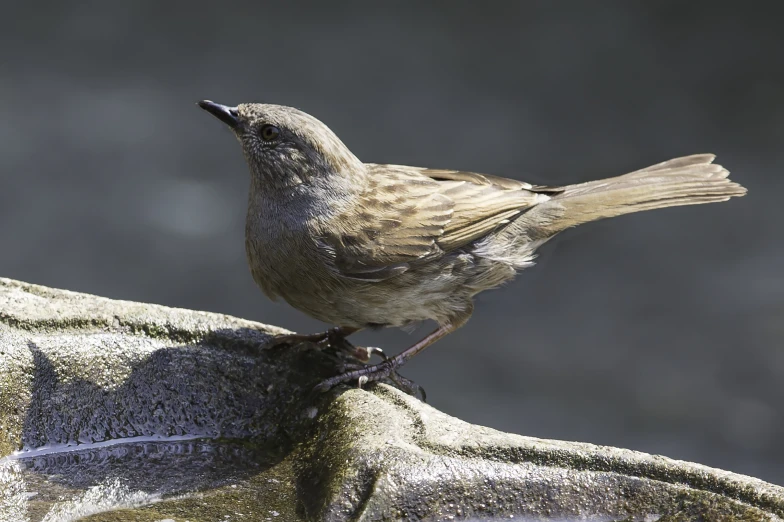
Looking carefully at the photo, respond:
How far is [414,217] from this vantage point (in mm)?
5156

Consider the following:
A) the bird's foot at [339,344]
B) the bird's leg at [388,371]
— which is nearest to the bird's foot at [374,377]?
the bird's leg at [388,371]

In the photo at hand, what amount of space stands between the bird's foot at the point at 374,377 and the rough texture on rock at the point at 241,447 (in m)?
0.07

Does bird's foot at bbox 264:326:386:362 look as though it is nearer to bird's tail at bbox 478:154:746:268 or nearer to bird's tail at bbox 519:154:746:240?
bird's tail at bbox 478:154:746:268

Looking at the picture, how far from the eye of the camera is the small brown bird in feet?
16.1

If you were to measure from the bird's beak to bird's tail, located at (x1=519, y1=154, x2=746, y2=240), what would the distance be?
161 centimetres

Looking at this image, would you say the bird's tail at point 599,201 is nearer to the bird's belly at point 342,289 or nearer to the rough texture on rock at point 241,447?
the bird's belly at point 342,289

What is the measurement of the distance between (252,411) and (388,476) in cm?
101

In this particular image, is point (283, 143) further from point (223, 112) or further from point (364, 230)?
point (364, 230)

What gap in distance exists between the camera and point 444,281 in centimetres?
522

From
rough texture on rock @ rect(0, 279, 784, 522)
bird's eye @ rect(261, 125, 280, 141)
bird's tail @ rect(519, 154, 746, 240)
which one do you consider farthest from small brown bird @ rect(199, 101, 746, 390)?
rough texture on rock @ rect(0, 279, 784, 522)

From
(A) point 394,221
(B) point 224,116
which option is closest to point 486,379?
(A) point 394,221

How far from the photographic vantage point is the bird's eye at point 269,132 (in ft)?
16.2

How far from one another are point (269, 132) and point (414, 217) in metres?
0.82

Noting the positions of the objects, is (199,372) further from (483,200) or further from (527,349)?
(527,349)
